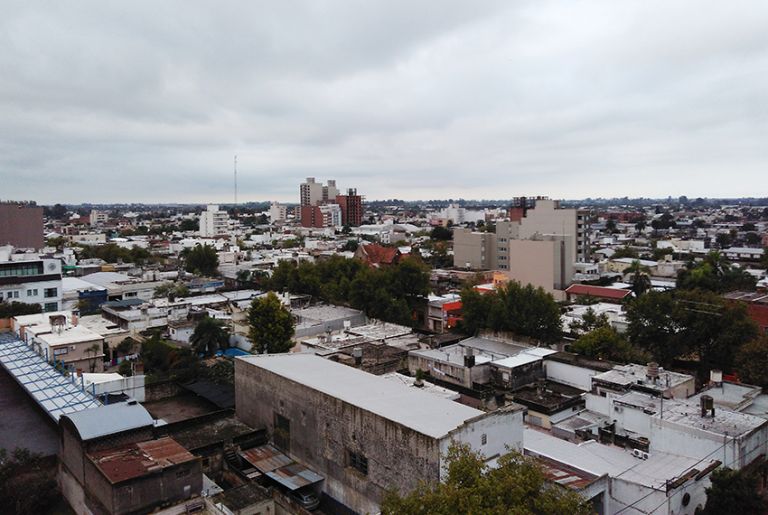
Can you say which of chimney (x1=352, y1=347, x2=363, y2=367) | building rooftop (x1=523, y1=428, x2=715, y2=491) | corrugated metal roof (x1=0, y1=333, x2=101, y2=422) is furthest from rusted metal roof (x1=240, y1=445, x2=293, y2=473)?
building rooftop (x1=523, y1=428, x2=715, y2=491)

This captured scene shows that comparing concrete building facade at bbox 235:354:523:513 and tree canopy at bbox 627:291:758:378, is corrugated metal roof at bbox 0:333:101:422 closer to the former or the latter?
concrete building facade at bbox 235:354:523:513

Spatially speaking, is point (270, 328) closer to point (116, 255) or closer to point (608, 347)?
point (608, 347)

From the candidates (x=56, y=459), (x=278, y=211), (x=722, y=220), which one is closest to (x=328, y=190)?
(x=278, y=211)

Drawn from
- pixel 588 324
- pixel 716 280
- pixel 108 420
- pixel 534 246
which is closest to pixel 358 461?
pixel 108 420

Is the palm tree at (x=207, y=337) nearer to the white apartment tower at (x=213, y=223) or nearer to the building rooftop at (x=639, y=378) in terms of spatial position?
the building rooftop at (x=639, y=378)

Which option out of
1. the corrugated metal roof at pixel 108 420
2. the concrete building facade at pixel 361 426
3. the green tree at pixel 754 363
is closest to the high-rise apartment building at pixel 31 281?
the concrete building facade at pixel 361 426
